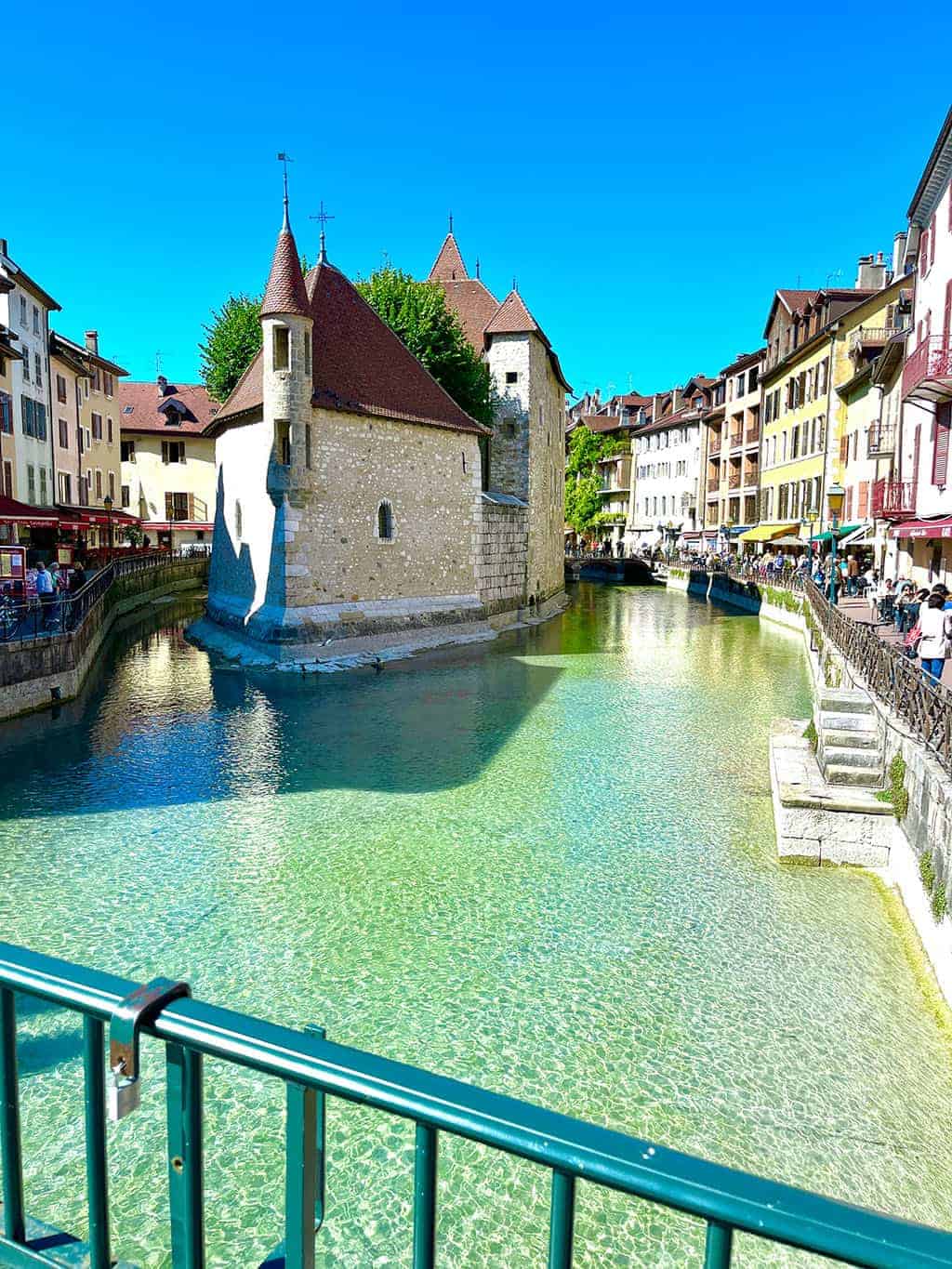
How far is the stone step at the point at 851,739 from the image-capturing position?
1054 centimetres

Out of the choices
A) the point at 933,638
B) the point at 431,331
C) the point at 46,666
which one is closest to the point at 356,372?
the point at 431,331

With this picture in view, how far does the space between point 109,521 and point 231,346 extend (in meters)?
7.86

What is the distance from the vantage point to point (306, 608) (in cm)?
2323

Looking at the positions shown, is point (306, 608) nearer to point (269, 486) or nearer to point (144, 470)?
point (269, 486)

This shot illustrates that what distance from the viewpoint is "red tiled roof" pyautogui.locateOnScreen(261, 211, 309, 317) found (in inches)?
857

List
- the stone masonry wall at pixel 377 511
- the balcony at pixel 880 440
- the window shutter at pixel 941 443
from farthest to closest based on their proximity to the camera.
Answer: the balcony at pixel 880 440 < the stone masonry wall at pixel 377 511 < the window shutter at pixel 941 443

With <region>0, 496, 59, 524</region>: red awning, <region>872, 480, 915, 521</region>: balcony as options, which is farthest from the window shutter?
<region>0, 496, 59, 524</region>: red awning

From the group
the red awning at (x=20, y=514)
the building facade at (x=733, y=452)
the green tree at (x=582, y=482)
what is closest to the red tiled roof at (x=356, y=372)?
the red awning at (x=20, y=514)

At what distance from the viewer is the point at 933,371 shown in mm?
18969

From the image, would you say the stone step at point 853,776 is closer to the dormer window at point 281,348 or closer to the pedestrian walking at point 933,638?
the pedestrian walking at point 933,638

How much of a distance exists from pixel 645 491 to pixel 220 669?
54426 millimetres

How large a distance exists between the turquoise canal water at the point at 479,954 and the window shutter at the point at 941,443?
959cm

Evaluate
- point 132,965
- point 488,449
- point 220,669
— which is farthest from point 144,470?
Answer: point 132,965

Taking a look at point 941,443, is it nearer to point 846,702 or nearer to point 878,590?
point 878,590
